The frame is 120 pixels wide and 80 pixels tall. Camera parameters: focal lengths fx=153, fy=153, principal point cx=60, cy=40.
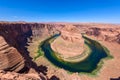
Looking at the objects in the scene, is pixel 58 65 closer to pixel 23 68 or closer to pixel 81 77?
pixel 81 77

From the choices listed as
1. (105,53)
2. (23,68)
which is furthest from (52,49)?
(23,68)

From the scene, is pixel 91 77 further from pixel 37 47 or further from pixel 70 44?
pixel 37 47

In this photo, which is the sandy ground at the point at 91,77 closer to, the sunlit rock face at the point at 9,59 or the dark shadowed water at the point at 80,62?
the dark shadowed water at the point at 80,62

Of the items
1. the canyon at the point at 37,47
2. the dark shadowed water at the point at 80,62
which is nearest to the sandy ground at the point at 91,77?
the canyon at the point at 37,47

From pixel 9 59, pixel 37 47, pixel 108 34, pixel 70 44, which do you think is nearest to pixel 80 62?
pixel 70 44

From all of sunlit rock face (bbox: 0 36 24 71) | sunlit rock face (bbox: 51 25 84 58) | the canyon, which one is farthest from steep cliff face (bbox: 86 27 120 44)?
sunlit rock face (bbox: 0 36 24 71)

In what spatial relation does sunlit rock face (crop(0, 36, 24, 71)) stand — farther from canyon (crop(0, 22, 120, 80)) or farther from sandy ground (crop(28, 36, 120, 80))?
sandy ground (crop(28, 36, 120, 80))

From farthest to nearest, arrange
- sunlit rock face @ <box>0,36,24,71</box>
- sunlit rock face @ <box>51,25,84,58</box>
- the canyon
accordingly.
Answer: sunlit rock face @ <box>51,25,84,58</box>
the canyon
sunlit rock face @ <box>0,36,24,71</box>

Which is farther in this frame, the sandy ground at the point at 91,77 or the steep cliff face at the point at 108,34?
the steep cliff face at the point at 108,34
